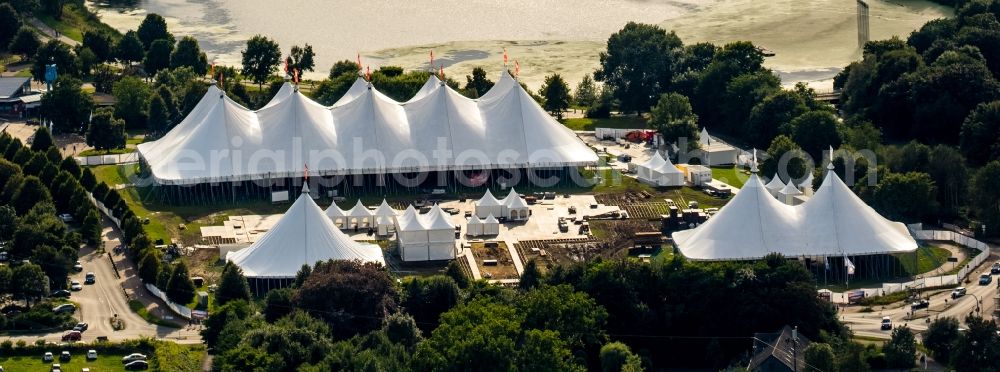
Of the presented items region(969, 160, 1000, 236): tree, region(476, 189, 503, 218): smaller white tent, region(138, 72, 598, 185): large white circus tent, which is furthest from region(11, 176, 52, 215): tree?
region(969, 160, 1000, 236): tree

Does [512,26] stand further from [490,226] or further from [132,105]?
[490,226]

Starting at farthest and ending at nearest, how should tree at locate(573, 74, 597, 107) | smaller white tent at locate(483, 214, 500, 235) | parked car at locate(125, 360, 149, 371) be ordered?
tree at locate(573, 74, 597, 107) < smaller white tent at locate(483, 214, 500, 235) < parked car at locate(125, 360, 149, 371)

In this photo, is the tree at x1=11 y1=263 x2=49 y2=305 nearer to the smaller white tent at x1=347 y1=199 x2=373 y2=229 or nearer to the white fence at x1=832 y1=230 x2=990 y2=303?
the smaller white tent at x1=347 y1=199 x2=373 y2=229

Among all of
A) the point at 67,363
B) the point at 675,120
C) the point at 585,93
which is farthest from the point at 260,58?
the point at 67,363

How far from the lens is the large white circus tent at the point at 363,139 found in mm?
113750

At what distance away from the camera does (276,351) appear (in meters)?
86.9

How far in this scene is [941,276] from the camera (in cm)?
9981

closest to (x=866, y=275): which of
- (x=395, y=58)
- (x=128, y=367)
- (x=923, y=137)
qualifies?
(x=923, y=137)

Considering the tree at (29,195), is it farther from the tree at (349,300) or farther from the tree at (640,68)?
the tree at (640,68)

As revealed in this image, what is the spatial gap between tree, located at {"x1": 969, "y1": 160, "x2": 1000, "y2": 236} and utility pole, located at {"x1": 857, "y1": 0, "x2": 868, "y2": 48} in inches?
1538

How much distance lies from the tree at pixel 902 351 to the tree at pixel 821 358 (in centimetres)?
320

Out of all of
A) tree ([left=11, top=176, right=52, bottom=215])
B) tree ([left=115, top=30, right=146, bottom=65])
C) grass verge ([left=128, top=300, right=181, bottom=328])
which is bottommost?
grass verge ([left=128, top=300, right=181, bottom=328])

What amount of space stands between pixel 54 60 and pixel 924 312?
62826mm

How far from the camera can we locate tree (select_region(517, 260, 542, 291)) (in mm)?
95000
